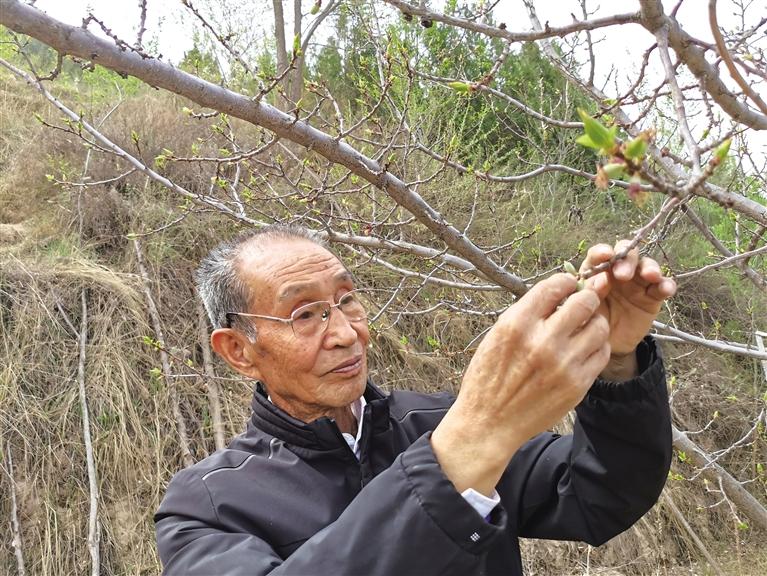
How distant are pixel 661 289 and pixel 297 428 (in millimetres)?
937

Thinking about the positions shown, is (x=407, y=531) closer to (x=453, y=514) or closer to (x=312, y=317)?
(x=453, y=514)

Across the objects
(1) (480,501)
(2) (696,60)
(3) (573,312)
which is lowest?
(1) (480,501)

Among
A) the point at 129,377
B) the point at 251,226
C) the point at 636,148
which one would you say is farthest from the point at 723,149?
the point at 129,377

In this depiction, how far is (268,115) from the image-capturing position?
5.52 feet

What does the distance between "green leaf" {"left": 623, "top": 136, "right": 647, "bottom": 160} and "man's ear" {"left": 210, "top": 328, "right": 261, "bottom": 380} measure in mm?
1337

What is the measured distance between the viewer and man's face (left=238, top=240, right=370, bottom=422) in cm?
173

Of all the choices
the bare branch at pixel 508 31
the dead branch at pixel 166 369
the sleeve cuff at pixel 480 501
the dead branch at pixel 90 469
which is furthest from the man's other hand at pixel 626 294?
the dead branch at pixel 90 469

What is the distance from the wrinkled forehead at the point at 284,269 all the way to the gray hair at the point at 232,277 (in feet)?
0.07

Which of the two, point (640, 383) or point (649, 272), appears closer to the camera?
point (649, 272)

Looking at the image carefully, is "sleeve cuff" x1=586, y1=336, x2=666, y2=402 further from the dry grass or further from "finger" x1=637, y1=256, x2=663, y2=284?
the dry grass

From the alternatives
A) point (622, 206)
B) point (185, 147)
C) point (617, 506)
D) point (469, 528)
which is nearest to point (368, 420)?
point (617, 506)

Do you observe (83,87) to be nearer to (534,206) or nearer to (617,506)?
(534,206)

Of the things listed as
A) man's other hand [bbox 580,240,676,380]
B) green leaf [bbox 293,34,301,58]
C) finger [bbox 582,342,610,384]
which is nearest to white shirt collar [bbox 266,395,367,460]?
man's other hand [bbox 580,240,676,380]

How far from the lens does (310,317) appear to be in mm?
1787
